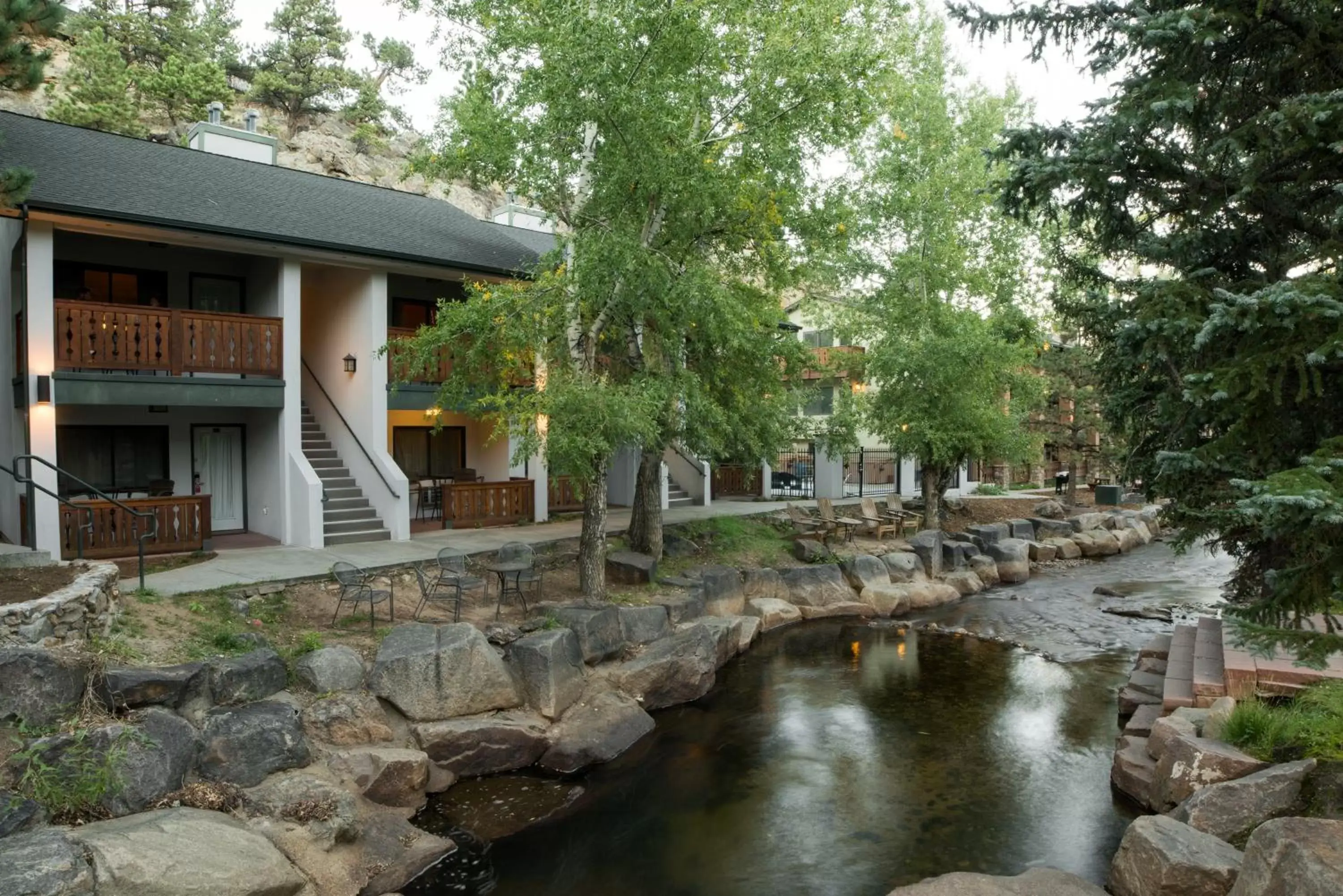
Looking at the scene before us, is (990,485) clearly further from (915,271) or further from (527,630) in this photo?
(527,630)

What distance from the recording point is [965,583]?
18172mm

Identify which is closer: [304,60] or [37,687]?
[37,687]

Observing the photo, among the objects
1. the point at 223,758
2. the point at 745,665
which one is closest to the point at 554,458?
the point at 745,665

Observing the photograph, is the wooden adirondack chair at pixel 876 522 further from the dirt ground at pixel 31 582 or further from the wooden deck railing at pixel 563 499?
the dirt ground at pixel 31 582

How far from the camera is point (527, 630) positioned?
1098cm

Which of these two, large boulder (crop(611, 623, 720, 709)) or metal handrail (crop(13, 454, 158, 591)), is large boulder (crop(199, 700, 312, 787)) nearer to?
metal handrail (crop(13, 454, 158, 591))

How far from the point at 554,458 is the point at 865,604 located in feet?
24.9

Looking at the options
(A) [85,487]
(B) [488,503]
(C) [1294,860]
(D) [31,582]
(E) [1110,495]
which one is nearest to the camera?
(C) [1294,860]

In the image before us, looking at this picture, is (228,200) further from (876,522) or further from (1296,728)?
(1296,728)

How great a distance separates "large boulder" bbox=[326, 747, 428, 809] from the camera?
805cm

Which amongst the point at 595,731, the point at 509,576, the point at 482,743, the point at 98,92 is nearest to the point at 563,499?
the point at 509,576

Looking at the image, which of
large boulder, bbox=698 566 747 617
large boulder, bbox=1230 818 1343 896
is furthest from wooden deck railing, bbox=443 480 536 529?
large boulder, bbox=1230 818 1343 896

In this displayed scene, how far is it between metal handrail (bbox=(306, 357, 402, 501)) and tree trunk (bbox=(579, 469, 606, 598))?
4079 millimetres

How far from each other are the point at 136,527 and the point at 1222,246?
13.9 m
